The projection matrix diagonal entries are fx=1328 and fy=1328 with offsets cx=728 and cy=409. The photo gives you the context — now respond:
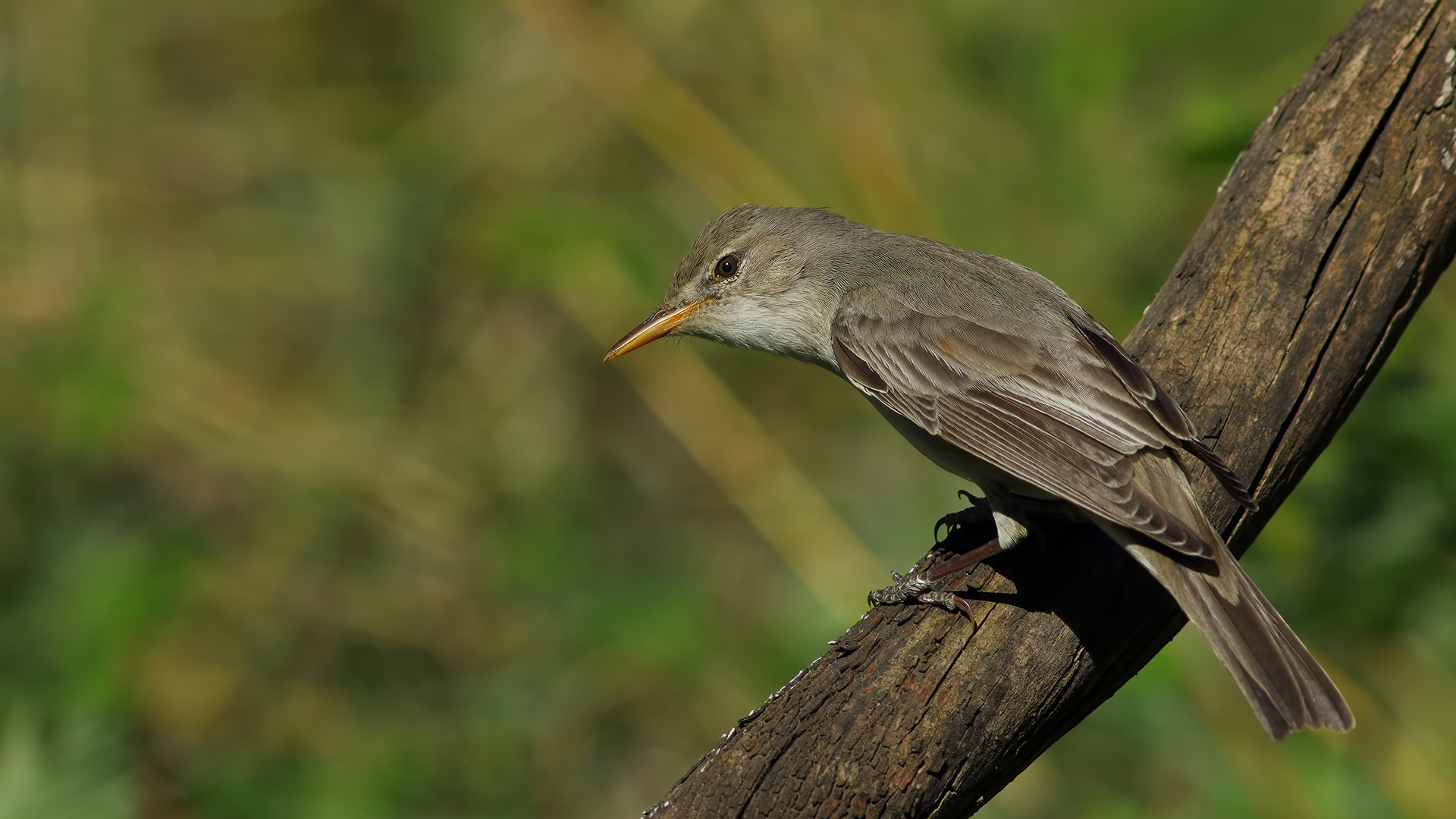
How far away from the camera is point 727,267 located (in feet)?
16.1

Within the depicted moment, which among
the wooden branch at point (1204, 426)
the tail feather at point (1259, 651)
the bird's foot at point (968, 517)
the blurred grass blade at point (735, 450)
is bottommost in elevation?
the tail feather at point (1259, 651)

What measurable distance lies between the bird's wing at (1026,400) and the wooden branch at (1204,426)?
348 mm

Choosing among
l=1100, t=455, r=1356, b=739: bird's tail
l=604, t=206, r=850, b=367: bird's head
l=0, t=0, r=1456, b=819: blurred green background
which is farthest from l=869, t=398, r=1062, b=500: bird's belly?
l=0, t=0, r=1456, b=819: blurred green background

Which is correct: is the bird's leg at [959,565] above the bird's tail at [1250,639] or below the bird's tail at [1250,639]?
above

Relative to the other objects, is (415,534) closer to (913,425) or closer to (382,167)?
(382,167)

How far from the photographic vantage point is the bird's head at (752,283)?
477 cm

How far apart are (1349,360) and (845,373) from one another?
1532mm

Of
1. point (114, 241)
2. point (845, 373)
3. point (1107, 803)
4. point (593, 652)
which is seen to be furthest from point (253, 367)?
point (1107, 803)

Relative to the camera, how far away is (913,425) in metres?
4.23

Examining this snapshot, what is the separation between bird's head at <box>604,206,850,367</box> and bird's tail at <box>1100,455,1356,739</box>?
1564 millimetres

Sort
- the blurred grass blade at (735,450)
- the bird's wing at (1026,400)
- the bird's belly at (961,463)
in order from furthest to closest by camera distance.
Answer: the blurred grass blade at (735,450)
the bird's belly at (961,463)
the bird's wing at (1026,400)

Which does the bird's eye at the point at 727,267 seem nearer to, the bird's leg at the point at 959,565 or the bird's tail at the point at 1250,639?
the bird's leg at the point at 959,565

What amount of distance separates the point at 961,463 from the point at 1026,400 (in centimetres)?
31

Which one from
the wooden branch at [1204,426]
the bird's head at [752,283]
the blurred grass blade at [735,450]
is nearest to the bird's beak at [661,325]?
the bird's head at [752,283]
